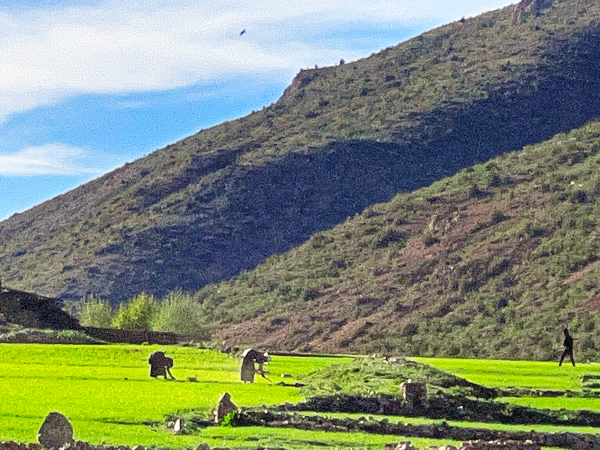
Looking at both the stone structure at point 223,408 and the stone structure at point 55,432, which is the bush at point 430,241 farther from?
the stone structure at point 55,432

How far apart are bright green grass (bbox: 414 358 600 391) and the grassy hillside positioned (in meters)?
17.0

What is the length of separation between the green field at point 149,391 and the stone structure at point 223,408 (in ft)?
2.28

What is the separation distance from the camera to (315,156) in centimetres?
12838

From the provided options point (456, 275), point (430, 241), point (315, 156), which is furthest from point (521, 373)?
point (315, 156)

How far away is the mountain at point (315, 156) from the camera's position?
116m

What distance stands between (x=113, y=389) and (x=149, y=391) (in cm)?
83

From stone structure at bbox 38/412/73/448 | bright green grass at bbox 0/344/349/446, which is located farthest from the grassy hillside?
stone structure at bbox 38/412/73/448

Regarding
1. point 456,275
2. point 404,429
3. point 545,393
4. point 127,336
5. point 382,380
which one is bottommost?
point 404,429

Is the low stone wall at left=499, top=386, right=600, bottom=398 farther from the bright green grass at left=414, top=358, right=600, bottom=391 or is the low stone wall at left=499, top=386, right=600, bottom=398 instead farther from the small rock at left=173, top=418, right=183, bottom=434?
the small rock at left=173, top=418, right=183, bottom=434

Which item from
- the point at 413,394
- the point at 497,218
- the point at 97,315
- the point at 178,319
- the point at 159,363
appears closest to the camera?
the point at 413,394

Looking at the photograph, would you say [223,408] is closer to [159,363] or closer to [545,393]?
[159,363]

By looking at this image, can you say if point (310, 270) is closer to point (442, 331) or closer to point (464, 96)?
point (442, 331)

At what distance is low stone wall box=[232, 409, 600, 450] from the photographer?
23797 millimetres

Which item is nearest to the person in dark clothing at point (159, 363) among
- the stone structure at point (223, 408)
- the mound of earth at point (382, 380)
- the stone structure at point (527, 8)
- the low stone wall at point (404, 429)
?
the mound of earth at point (382, 380)
